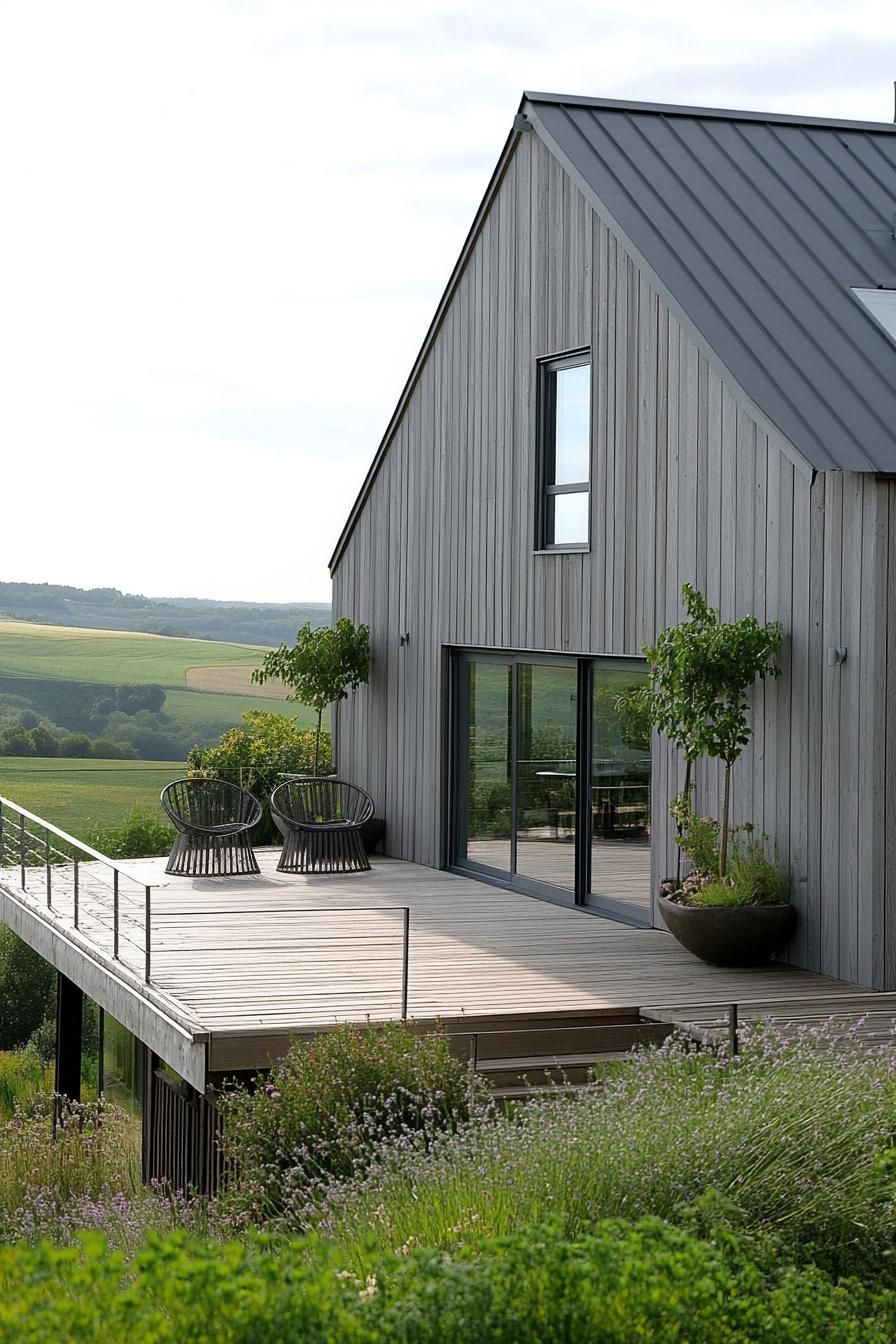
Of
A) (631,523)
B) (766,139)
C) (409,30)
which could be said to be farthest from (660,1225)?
(409,30)

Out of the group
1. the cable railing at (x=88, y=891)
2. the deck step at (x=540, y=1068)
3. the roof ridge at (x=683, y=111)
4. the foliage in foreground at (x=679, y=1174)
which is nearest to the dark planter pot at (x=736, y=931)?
the deck step at (x=540, y=1068)

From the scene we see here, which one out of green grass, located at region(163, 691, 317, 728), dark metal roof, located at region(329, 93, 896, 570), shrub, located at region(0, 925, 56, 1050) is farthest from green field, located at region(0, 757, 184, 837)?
dark metal roof, located at region(329, 93, 896, 570)

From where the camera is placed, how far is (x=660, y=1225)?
4105 mm

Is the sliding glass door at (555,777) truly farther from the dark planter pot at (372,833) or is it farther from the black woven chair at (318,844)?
the dark planter pot at (372,833)

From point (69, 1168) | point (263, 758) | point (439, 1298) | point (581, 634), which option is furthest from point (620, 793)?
point (439, 1298)

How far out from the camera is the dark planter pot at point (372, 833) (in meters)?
15.3

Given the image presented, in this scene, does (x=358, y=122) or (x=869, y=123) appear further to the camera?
(x=358, y=122)

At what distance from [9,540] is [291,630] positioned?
1680 cm

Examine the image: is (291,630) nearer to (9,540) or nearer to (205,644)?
(205,644)

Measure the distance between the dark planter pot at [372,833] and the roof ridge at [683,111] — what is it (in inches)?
252

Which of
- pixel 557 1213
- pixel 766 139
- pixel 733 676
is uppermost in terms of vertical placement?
pixel 766 139

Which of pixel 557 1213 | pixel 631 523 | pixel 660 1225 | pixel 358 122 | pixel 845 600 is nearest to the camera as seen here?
pixel 660 1225

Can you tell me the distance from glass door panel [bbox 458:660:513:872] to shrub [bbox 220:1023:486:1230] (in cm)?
620

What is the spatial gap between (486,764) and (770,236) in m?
4.75
